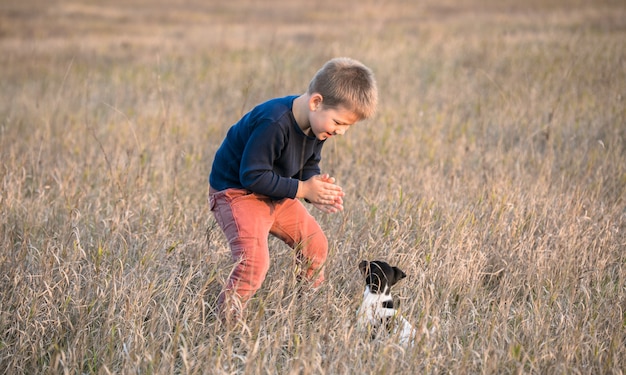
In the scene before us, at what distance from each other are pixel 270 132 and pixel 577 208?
2298 mm

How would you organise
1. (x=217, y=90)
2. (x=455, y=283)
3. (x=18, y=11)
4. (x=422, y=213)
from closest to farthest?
(x=455, y=283)
(x=422, y=213)
(x=217, y=90)
(x=18, y=11)

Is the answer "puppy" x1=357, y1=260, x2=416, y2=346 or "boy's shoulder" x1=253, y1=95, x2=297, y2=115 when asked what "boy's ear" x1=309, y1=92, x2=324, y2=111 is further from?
"puppy" x1=357, y1=260, x2=416, y2=346

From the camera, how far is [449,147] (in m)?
5.90

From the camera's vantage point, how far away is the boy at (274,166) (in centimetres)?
291

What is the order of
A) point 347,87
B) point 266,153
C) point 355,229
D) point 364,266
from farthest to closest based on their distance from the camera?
1. point 355,229
2. point 364,266
3. point 266,153
4. point 347,87

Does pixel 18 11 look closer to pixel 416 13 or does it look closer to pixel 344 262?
pixel 416 13

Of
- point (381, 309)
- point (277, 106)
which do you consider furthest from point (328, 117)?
point (381, 309)

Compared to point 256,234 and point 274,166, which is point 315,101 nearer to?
point 274,166

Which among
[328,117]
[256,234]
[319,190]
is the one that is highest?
[328,117]

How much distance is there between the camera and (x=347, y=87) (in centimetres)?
287

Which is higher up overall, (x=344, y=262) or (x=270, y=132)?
(x=270, y=132)

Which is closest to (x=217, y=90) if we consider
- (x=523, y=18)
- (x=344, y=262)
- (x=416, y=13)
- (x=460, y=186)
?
(x=460, y=186)

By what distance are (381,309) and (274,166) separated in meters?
0.86

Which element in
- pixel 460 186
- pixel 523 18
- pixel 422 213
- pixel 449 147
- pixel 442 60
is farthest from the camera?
pixel 523 18
